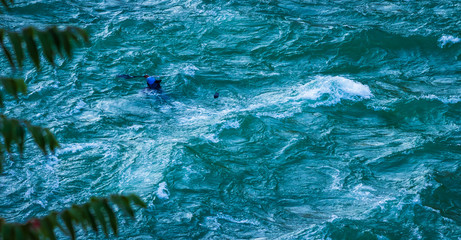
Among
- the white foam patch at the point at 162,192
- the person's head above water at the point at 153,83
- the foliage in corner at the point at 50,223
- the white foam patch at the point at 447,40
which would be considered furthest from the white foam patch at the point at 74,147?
the white foam patch at the point at 447,40

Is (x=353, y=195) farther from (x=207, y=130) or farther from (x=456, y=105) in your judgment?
(x=456, y=105)

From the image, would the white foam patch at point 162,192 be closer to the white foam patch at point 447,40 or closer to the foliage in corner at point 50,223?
the foliage in corner at point 50,223

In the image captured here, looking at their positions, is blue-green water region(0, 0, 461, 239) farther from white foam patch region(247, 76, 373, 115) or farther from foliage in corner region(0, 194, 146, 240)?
foliage in corner region(0, 194, 146, 240)

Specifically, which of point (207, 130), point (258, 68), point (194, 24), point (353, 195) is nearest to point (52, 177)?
point (207, 130)

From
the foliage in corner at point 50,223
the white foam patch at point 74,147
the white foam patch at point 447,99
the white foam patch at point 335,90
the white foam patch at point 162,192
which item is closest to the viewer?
the foliage in corner at point 50,223

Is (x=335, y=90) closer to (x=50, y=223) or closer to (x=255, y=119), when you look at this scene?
(x=255, y=119)

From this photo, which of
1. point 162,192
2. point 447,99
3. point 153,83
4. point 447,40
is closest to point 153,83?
point 153,83
